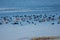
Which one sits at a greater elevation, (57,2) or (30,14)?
(57,2)

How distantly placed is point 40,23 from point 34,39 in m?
0.16

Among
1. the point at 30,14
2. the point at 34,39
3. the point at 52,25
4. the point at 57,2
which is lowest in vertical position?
the point at 34,39

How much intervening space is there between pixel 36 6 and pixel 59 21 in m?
0.27

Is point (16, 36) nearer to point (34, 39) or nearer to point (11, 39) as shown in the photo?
point (11, 39)

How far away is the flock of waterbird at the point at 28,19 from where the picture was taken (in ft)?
4.05

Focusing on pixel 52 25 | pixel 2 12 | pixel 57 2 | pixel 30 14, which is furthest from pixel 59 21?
pixel 2 12

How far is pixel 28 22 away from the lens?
1.25 m

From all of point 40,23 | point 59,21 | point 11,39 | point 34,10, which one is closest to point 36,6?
point 34,10

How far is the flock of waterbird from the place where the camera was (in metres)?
1.23

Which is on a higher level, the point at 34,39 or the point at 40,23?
the point at 40,23

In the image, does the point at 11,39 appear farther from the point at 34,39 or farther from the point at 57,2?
the point at 57,2

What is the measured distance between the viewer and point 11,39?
124 cm

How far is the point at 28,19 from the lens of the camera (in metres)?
1.26

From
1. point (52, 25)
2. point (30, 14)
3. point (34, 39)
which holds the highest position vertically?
point (30, 14)
